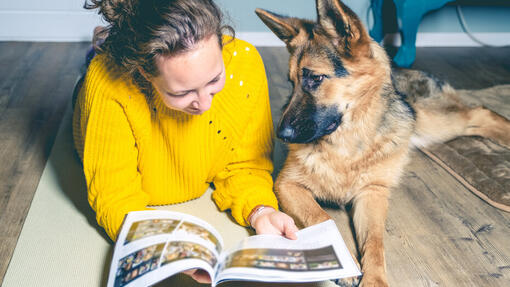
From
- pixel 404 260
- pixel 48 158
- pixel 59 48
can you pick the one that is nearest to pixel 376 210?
pixel 404 260

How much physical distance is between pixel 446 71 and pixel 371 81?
2.43 m

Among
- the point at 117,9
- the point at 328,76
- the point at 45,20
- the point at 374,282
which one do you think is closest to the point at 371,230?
the point at 374,282

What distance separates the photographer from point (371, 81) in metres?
1.73

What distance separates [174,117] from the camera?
161 centimetres

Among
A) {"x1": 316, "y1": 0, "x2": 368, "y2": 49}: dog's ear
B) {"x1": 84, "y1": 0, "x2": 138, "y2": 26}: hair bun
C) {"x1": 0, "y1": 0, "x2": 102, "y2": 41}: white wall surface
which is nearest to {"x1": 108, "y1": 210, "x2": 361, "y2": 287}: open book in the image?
{"x1": 84, "y1": 0, "x2": 138, "y2": 26}: hair bun

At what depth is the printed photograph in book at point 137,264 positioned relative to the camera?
1130 mm

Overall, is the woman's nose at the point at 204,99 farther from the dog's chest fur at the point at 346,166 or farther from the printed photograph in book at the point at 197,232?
the dog's chest fur at the point at 346,166

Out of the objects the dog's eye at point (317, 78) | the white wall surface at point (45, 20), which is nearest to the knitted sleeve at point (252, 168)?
the dog's eye at point (317, 78)

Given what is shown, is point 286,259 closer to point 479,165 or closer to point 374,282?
point 374,282

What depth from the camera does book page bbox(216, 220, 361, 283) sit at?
3.79 ft

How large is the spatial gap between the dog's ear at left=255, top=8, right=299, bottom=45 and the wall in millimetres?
2480

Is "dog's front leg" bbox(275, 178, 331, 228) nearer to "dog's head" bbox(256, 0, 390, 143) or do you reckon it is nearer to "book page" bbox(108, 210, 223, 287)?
"dog's head" bbox(256, 0, 390, 143)

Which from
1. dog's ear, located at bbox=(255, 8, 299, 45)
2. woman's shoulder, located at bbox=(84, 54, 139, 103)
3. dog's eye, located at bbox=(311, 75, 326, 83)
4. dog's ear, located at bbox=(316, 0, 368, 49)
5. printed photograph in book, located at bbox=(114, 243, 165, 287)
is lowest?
printed photograph in book, located at bbox=(114, 243, 165, 287)

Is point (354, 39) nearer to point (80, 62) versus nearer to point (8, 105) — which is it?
point (8, 105)
